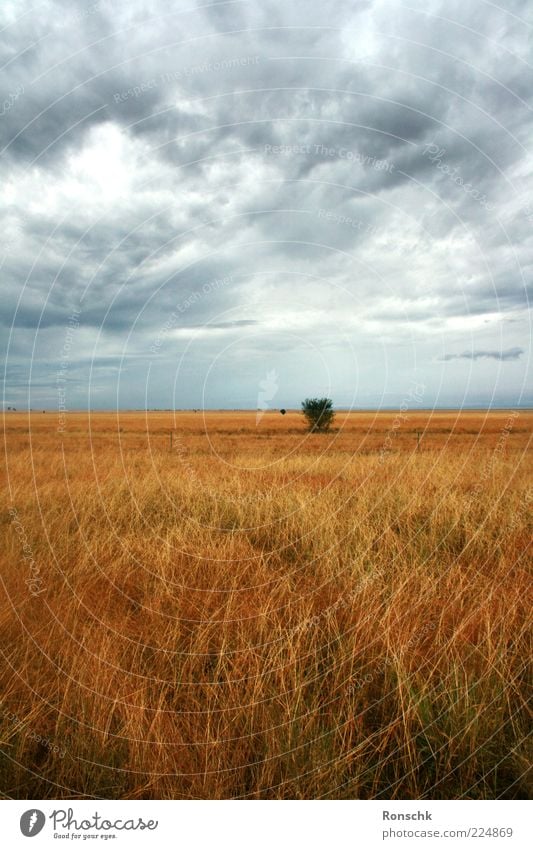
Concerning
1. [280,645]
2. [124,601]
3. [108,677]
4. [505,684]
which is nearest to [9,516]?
[124,601]

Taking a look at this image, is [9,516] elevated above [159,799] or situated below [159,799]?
above

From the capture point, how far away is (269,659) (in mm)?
3762

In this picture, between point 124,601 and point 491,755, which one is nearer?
point 491,755

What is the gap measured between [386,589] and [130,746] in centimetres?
314

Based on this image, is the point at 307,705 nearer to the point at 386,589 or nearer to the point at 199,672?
the point at 199,672

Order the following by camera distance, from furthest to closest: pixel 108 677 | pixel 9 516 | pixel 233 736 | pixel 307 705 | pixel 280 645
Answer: pixel 9 516 < pixel 280 645 < pixel 108 677 < pixel 307 705 < pixel 233 736

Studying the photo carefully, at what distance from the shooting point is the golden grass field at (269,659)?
2941 millimetres

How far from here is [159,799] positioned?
9.45 ft
